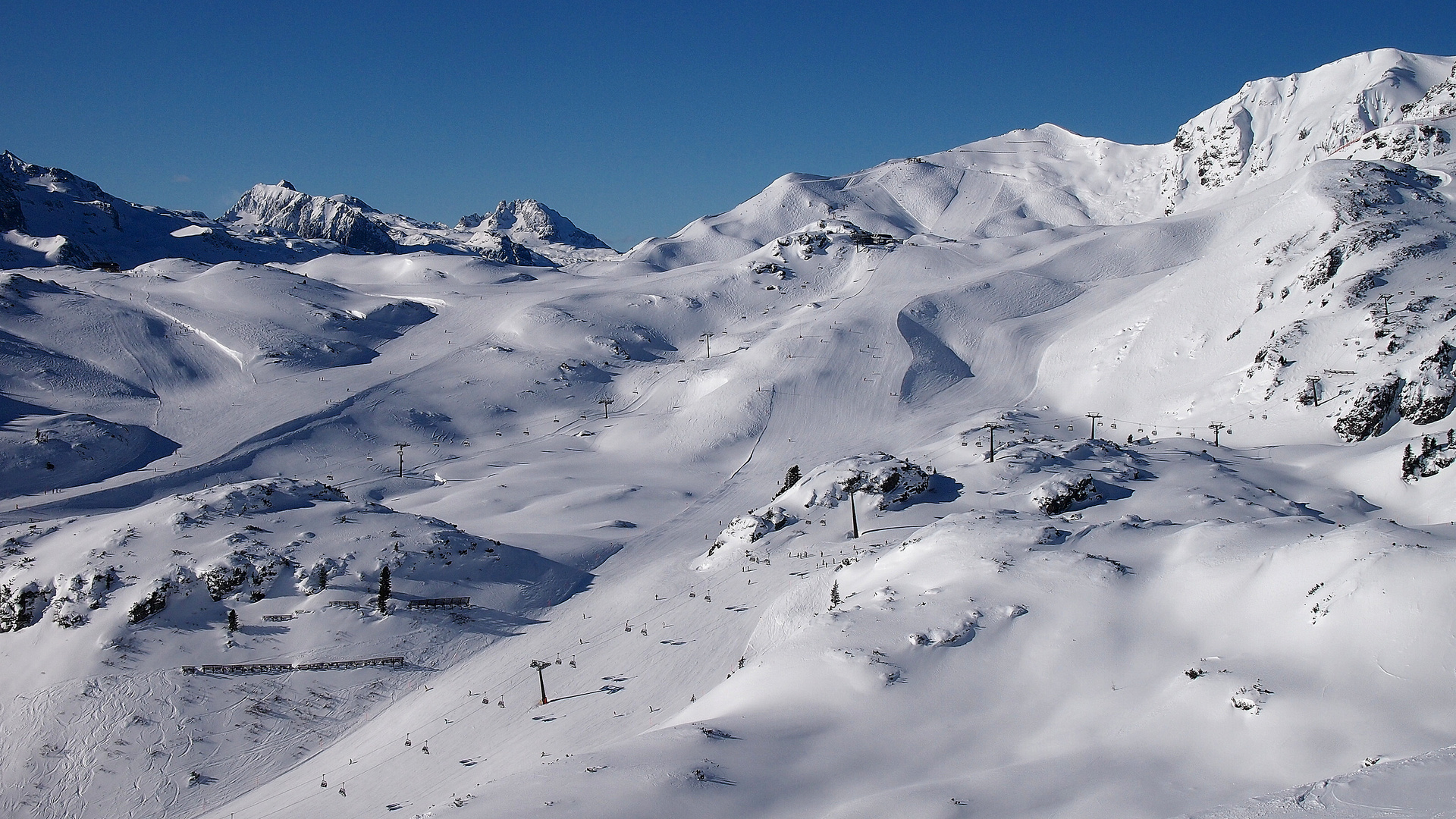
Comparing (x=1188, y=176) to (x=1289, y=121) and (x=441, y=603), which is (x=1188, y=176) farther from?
(x=441, y=603)

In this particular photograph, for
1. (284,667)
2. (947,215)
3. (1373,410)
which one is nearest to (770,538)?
(284,667)

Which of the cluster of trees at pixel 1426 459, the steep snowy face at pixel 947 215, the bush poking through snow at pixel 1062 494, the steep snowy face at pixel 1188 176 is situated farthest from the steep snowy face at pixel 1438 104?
the bush poking through snow at pixel 1062 494

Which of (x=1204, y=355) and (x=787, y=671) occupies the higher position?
(x=1204, y=355)

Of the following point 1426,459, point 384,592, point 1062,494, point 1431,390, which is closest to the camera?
point 384,592

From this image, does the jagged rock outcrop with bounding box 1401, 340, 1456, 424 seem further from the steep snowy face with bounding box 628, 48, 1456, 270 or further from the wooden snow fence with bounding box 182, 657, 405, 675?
the steep snowy face with bounding box 628, 48, 1456, 270

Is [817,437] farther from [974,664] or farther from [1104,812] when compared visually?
[1104,812]

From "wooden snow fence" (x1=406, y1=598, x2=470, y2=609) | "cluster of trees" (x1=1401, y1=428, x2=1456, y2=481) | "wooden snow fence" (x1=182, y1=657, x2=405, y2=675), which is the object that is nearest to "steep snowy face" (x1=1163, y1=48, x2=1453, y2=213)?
"cluster of trees" (x1=1401, y1=428, x2=1456, y2=481)

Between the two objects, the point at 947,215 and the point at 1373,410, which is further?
the point at 947,215

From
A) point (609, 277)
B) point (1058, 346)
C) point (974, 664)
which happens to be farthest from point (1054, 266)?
point (974, 664)
